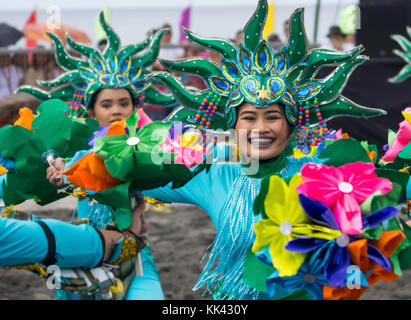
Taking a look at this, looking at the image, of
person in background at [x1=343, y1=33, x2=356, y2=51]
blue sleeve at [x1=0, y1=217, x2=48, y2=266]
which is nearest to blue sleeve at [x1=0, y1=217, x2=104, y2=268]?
blue sleeve at [x1=0, y1=217, x2=48, y2=266]

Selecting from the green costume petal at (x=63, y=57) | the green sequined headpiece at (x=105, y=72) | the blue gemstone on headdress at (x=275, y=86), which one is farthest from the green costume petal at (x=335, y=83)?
the green costume petal at (x=63, y=57)

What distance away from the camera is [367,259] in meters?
1.77

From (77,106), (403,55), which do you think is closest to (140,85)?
(77,106)

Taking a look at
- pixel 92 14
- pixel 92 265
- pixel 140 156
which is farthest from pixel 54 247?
pixel 92 14

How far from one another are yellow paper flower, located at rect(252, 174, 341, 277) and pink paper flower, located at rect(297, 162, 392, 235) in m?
0.04

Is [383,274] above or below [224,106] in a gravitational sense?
below

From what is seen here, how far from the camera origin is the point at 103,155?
2.02 meters

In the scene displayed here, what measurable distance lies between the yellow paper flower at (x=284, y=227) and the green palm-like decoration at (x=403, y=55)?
19.9ft

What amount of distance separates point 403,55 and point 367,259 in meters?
6.19

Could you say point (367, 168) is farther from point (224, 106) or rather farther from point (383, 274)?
point (224, 106)

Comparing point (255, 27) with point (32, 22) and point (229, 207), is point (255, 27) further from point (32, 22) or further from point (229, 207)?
point (32, 22)

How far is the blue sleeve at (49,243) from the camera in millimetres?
2004

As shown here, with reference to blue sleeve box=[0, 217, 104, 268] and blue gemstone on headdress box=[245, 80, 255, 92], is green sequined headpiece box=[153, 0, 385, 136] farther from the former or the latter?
blue sleeve box=[0, 217, 104, 268]
